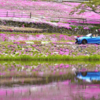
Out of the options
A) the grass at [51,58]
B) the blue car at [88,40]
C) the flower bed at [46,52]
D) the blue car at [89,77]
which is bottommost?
the grass at [51,58]

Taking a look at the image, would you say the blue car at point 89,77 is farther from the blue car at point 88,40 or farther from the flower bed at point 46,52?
the blue car at point 88,40

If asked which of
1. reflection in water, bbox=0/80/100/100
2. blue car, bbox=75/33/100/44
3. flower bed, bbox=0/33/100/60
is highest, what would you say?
reflection in water, bbox=0/80/100/100

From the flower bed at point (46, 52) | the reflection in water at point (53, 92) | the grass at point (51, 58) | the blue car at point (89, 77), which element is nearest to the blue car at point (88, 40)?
the flower bed at point (46, 52)

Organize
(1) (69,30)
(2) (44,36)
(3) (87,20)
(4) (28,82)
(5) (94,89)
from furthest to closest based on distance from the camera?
1. (3) (87,20)
2. (1) (69,30)
3. (2) (44,36)
4. (4) (28,82)
5. (5) (94,89)

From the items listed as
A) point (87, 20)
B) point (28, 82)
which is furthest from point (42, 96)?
point (87, 20)

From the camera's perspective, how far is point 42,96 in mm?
10891

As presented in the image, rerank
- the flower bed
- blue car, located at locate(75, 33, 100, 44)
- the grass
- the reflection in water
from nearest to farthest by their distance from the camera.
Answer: the reflection in water < the grass < the flower bed < blue car, located at locate(75, 33, 100, 44)

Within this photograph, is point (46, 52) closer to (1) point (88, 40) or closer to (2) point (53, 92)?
(1) point (88, 40)

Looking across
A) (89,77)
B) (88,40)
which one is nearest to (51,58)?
(88,40)

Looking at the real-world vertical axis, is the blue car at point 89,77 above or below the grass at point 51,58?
above

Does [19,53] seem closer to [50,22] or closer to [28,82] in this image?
[28,82]

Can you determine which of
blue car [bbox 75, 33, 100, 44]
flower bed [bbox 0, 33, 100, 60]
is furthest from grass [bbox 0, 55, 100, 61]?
blue car [bbox 75, 33, 100, 44]

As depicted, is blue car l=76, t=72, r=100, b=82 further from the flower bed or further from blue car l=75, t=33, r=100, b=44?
blue car l=75, t=33, r=100, b=44

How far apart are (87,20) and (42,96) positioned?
148 ft
